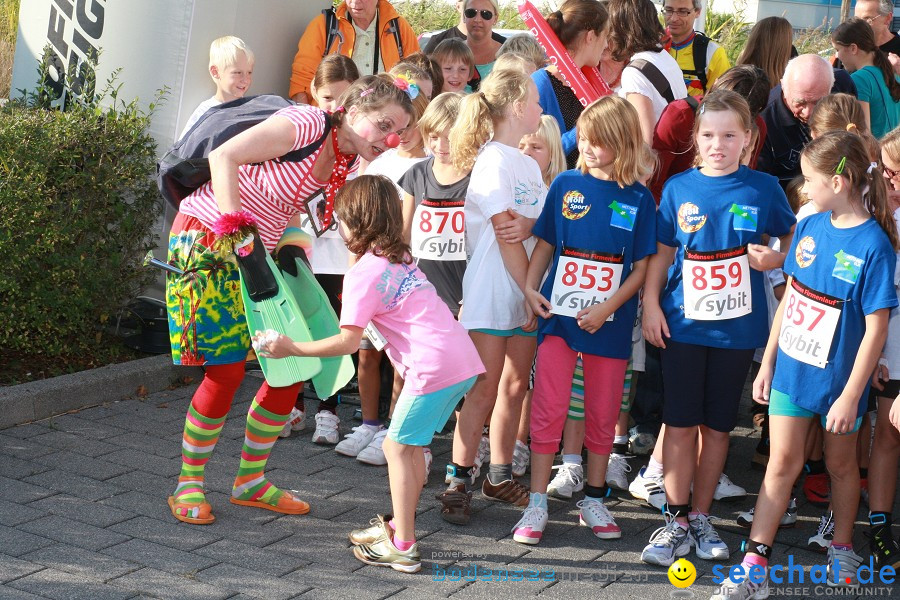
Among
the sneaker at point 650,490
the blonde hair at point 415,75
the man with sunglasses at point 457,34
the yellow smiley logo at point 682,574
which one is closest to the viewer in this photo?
the yellow smiley logo at point 682,574

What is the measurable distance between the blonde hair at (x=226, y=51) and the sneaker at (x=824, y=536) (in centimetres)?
393

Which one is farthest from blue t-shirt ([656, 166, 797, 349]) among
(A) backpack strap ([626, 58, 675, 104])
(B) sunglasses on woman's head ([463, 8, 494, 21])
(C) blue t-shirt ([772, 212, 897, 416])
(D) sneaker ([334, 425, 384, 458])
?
(B) sunglasses on woman's head ([463, 8, 494, 21])

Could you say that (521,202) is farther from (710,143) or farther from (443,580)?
(443,580)

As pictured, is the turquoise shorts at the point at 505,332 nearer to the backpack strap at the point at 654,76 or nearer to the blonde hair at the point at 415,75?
the blonde hair at the point at 415,75

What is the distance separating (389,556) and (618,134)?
183 centimetres

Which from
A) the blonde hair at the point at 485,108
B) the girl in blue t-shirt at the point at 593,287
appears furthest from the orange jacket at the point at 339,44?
the girl in blue t-shirt at the point at 593,287

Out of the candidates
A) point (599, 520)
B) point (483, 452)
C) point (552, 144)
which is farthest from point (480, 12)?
point (599, 520)

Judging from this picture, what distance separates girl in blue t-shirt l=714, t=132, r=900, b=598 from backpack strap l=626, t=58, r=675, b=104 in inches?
62.0

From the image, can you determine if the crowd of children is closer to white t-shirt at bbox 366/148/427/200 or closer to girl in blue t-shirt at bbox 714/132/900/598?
girl in blue t-shirt at bbox 714/132/900/598

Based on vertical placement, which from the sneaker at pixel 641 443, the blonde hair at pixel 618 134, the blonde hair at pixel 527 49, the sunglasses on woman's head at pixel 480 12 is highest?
the sunglasses on woman's head at pixel 480 12

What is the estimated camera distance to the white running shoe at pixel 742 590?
12.3 ft

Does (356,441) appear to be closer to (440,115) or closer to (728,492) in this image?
(440,115)

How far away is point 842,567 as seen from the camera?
4008mm

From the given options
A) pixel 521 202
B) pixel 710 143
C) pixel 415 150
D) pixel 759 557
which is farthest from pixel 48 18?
pixel 759 557
